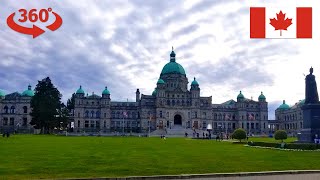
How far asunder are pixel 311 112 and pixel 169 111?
90.6 metres

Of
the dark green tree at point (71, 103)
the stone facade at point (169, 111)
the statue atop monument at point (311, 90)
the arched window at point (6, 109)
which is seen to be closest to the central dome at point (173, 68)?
the stone facade at point (169, 111)

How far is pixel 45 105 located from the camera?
3770 inches

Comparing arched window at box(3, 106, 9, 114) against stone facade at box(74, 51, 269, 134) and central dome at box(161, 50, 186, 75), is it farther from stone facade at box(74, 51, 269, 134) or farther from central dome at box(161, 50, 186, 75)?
central dome at box(161, 50, 186, 75)

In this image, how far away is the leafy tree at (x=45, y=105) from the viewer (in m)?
95.4

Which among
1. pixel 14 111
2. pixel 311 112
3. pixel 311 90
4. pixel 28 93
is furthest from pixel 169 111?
pixel 311 112

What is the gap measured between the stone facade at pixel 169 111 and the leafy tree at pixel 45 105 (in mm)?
30099

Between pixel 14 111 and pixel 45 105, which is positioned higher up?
pixel 45 105

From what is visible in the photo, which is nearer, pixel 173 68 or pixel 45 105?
pixel 45 105

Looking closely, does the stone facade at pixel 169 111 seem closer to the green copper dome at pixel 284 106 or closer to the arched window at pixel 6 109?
the green copper dome at pixel 284 106

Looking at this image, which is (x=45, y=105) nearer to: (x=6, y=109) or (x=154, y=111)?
(x=154, y=111)

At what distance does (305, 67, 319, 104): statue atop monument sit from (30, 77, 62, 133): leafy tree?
67.0 m

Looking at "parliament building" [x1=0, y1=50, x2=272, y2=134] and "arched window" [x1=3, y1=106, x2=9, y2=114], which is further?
"arched window" [x1=3, y1=106, x2=9, y2=114]

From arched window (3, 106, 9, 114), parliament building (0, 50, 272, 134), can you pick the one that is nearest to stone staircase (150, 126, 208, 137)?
parliament building (0, 50, 272, 134)

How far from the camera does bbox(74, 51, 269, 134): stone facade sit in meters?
132
